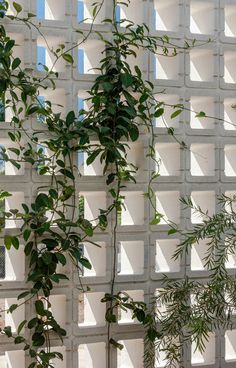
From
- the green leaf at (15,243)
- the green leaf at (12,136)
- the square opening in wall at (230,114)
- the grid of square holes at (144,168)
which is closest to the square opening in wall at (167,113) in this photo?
the grid of square holes at (144,168)

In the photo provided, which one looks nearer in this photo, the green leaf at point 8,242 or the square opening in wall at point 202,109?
the green leaf at point 8,242

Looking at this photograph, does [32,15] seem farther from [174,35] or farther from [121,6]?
[174,35]

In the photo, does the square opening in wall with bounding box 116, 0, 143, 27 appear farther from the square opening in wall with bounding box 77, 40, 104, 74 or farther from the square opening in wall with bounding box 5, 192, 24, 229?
the square opening in wall with bounding box 5, 192, 24, 229

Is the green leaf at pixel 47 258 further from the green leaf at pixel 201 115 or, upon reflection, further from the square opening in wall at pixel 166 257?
the green leaf at pixel 201 115

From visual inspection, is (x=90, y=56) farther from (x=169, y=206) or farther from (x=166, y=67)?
(x=169, y=206)

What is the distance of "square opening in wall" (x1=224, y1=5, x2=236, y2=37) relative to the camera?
2.10 metres

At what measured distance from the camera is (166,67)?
2.02 metres

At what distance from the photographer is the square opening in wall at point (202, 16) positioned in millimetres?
2035

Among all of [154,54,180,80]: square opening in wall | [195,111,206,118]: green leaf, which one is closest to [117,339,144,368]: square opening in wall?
[195,111,206,118]: green leaf

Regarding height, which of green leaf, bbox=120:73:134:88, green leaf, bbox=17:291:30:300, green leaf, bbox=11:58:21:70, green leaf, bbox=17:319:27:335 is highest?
green leaf, bbox=11:58:21:70

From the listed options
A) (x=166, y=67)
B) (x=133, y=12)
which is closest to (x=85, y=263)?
(x=166, y=67)

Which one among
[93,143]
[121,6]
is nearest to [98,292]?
[93,143]

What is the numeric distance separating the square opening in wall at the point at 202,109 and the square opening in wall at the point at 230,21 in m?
→ 0.28

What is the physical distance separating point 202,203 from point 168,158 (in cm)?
21
